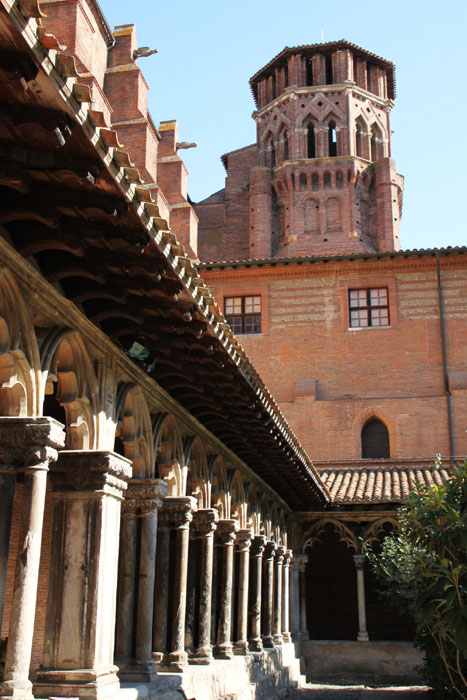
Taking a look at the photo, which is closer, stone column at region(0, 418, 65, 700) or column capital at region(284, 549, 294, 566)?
stone column at region(0, 418, 65, 700)

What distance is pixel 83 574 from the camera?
701 centimetres

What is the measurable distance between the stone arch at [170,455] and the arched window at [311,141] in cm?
3639

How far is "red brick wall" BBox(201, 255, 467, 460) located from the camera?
25.3m

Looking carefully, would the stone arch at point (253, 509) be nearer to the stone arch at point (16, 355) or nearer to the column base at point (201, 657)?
the column base at point (201, 657)

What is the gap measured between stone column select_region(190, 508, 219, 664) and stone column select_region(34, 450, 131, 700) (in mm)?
4290

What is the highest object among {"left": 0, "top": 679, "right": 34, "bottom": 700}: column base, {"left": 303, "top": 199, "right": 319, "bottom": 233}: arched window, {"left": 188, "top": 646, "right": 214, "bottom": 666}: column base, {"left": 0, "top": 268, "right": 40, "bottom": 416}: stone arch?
{"left": 303, "top": 199, "right": 319, "bottom": 233}: arched window

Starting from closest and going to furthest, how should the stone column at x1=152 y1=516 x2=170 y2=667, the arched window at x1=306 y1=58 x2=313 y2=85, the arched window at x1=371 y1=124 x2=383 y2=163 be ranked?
the stone column at x1=152 y1=516 x2=170 y2=667
the arched window at x1=371 y1=124 x2=383 y2=163
the arched window at x1=306 y1=58 x2=313 y2=85

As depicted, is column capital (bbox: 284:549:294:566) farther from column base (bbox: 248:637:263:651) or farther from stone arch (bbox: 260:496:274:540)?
column base (bbox: 248:637:263:651)

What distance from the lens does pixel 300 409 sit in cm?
2586

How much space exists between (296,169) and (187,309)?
3779 centimetres

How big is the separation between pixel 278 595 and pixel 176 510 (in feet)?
27.4

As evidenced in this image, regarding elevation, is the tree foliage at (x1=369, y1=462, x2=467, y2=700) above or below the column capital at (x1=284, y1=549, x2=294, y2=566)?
below

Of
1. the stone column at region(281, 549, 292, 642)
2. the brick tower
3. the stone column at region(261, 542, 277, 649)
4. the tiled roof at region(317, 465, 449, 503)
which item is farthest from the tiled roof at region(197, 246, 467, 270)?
the brick tower

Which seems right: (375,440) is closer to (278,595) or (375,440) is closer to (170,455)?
(278,595)
